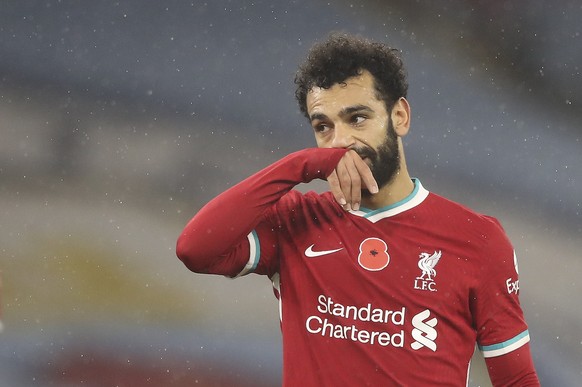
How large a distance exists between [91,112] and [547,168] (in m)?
2.20

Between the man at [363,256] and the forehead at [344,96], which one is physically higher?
the forehead at [344,96]

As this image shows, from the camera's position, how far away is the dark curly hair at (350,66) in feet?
6.30

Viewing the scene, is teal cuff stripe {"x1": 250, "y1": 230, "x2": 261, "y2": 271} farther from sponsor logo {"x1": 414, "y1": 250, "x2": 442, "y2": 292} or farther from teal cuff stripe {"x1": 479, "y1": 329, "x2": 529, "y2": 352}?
teal cuff stripe {"x1": 479, "y1": 329, "x2": 529, "y2": 352}

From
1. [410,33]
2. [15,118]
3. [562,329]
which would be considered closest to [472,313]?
[562,329]

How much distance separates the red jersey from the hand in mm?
25

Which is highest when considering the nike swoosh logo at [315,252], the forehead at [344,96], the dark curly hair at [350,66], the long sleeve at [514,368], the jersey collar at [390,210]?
the dark curly hair at [350,66]

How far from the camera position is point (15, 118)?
3.94 m

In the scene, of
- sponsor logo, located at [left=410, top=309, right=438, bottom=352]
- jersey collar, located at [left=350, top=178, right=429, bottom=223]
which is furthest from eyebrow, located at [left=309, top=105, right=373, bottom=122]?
sponsor logo, located at [left=410, top=309, right=438, bottom=352]

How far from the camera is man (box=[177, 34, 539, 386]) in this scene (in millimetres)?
1745

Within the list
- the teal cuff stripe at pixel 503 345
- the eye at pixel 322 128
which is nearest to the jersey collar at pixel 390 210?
the eye at pixel 322 128

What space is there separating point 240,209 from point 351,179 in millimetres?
250

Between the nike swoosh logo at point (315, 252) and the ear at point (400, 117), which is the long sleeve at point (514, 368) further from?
the ear at point (400, 117)

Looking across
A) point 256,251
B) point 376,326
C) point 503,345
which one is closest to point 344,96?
point 256,251

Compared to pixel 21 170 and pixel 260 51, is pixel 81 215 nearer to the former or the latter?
pixel 21 170
